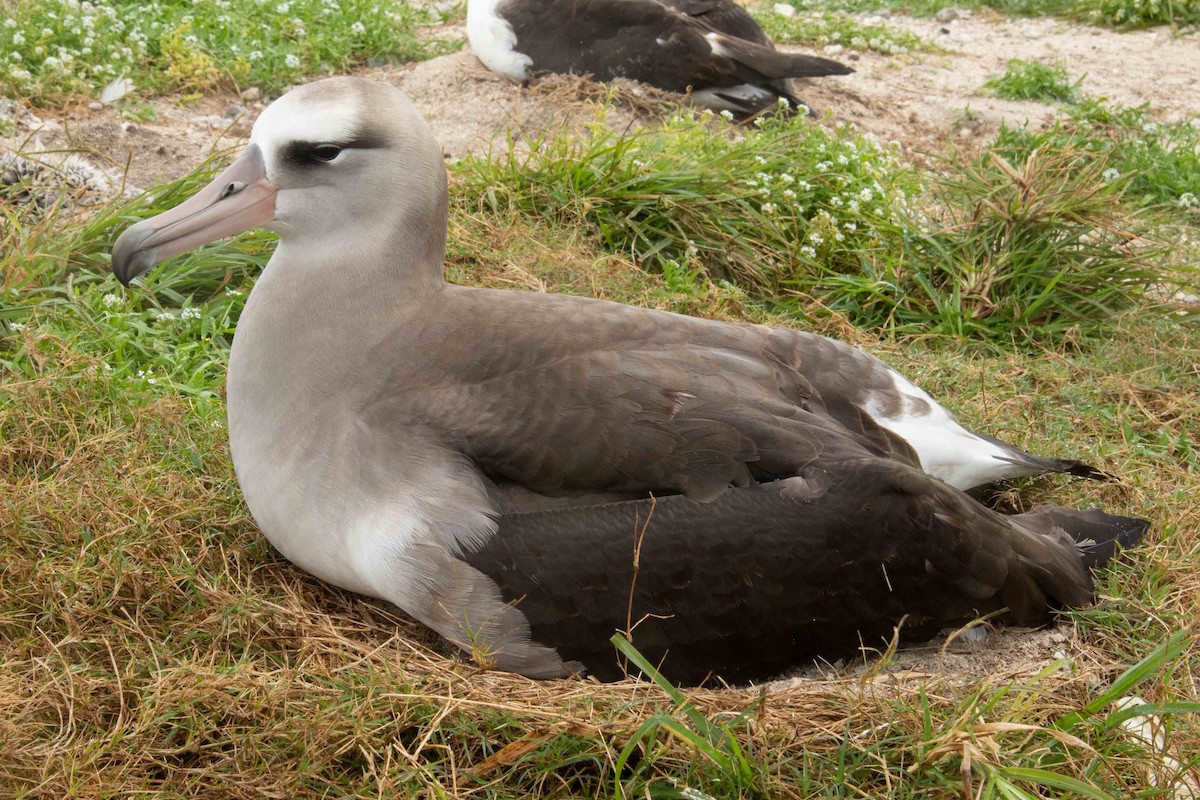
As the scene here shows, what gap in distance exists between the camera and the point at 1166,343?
5.30 meters

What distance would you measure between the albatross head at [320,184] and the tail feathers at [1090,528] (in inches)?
86.1

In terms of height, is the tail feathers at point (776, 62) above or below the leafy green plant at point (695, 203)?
above

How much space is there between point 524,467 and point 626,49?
16.9ft

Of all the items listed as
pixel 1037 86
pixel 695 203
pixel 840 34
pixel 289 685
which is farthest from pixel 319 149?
pixel 840 34

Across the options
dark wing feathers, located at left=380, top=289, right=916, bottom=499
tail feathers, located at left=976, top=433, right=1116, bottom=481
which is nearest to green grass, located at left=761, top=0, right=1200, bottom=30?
tail feathers, located at left=976, top=433, right=1116, bottom=481

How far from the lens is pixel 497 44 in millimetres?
7570

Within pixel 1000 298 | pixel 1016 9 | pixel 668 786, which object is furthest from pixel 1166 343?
pixel 1016 9

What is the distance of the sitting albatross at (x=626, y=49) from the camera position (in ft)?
24.8

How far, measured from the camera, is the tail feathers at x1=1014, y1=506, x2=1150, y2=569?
11.9 ft

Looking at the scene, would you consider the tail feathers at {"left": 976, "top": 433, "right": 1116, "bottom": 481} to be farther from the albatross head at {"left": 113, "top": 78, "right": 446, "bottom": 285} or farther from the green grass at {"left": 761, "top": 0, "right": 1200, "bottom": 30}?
the green grass at {"left": 761, "top": 0, "right": 1200, "bottom": 30}

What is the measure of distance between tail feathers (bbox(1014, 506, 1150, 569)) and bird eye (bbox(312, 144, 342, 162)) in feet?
7.82

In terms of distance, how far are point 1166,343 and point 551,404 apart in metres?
3.52

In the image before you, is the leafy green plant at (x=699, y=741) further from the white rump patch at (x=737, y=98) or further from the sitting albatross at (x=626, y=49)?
the white rump patch at (x=737, y=98)

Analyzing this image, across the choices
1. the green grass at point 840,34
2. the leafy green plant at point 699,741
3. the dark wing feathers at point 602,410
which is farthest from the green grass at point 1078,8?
the leafy green plant at point 699,741
